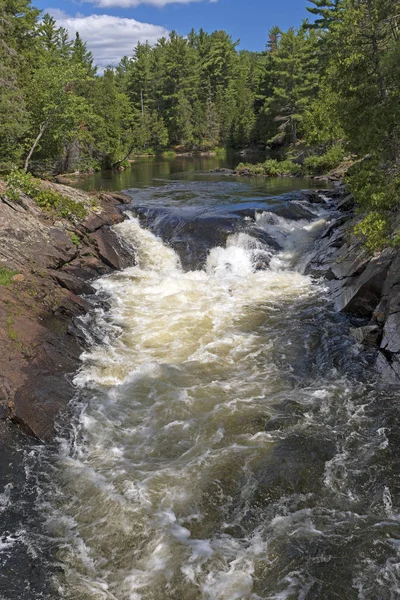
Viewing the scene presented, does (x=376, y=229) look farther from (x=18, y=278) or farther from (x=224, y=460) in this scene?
(x=18, y=278)

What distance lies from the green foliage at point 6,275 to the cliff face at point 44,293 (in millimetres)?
28

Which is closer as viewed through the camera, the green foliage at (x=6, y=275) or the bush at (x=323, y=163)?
the green foliage at (x=6, y=275)

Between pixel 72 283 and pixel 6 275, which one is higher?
pixel 6 275

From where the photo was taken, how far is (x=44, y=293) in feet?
39.0

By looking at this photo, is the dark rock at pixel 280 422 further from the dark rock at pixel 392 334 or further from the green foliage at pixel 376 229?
the green foliage at pixel 376 229

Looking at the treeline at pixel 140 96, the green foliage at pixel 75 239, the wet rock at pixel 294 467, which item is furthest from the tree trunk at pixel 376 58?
the treeline at pixel 140 96

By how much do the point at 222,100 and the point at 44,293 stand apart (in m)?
70.8

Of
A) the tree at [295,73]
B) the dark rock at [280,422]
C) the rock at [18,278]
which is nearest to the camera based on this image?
the dark rock at [280,422]

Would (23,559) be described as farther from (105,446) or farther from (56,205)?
(56,205)

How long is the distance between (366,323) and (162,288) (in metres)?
6.59

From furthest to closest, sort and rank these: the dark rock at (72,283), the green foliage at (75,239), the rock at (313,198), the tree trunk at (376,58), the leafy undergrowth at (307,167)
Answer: the leafy undergrowth at (307,167) < the rock at (313,198) < the green foliage at (75,239) < the dark rock at (72,283) < the tree trunk at (376,58)

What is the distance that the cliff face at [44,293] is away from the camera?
8.25 m

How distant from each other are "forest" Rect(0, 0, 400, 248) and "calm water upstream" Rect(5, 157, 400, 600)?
4.71 m

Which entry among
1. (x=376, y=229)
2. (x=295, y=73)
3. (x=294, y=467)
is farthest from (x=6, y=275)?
(x=295, y=73)
